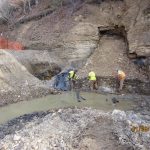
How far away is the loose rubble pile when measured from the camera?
13.8m

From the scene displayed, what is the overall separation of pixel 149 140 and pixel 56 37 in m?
16.5

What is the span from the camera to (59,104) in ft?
67.2

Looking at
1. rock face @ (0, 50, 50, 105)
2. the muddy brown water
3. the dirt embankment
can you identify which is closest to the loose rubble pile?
the muddy brown water

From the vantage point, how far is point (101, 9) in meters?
29.5

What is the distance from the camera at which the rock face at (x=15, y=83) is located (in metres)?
21.8

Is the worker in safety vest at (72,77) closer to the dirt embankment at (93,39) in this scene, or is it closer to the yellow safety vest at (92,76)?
the yellow safety vest at (92,76)

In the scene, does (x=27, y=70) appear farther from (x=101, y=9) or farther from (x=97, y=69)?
(x=101, y=9)

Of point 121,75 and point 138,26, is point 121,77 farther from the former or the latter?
point 138,26

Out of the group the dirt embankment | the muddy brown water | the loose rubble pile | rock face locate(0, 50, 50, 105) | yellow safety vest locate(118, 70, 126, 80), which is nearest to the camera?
the loose rubble pile

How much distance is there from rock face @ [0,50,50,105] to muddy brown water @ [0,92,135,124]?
0.68 meters

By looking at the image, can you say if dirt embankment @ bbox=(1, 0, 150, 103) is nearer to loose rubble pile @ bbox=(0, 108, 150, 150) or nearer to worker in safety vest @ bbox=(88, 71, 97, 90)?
worker in safety vest @ bbox=(88, 71, 97, 90)

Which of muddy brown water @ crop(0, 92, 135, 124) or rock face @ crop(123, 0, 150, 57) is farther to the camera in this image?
rock face @ crop(123, 0, 150, 57)

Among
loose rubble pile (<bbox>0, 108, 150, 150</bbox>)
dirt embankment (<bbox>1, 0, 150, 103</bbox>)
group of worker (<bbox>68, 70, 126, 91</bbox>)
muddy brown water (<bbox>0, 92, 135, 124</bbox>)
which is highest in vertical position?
dirt embankment (<bbox>1, 0, 150, 103</bbox>)

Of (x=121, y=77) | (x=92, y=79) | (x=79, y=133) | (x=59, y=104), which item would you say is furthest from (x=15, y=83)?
(x=79, y=133)
